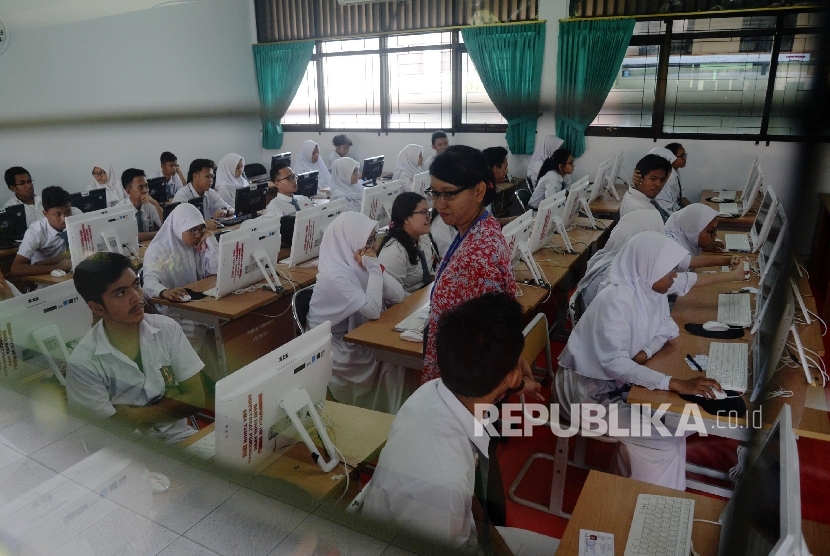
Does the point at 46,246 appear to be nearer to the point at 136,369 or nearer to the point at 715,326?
the point at 136,369

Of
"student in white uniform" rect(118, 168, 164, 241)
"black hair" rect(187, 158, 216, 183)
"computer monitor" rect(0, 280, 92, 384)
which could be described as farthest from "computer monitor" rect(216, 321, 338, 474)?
"student in white uniform" rect(118, 168, 164, 241)

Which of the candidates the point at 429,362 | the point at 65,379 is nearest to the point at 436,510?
the point at 429,362

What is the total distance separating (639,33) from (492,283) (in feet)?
15.6

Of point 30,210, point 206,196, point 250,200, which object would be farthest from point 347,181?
point 30,210

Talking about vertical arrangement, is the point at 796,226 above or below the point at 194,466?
above

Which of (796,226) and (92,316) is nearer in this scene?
(796,226)

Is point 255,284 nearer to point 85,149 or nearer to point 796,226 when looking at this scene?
point 85,149

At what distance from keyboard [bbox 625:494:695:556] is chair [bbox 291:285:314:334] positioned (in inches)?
61.5

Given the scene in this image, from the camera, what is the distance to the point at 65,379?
55.9 inches

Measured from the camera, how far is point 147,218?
4.22 metres

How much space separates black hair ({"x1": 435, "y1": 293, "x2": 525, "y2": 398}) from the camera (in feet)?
3.83

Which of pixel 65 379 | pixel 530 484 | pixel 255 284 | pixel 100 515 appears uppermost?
pixel 100 515

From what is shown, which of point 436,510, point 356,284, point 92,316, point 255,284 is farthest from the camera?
point 255,284

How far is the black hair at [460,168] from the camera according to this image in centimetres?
153
